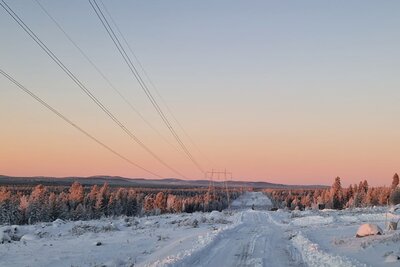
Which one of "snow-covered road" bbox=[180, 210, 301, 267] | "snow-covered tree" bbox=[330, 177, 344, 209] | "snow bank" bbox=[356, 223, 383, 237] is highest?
"snow-covered tree" bbox=[330, 177, 344, 209]

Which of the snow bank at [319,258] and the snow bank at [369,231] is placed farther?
the snow bank at [369,231]

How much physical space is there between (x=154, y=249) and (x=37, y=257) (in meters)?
6.00

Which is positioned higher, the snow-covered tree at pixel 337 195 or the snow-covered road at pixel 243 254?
the snow-covered tree at pixel 337 195

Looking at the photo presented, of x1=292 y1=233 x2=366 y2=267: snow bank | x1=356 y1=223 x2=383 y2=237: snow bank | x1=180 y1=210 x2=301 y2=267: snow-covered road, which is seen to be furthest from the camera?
x1=356 y1=223 x2=383 y2=237: snow bank

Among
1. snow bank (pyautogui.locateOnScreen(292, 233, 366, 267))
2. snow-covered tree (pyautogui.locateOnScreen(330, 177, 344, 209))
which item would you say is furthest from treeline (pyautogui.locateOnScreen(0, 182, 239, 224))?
snow bank (pyautogui.locateOnScreen(292, 233, 366, 267))

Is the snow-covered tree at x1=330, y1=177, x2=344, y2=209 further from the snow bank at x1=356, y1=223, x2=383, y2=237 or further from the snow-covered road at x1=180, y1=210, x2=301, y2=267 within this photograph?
the snow-covered road at x1=180, y1=210, x2=301, y2=267

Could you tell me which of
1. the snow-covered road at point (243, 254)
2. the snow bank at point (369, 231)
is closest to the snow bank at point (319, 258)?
the snow-covered road at point (243, 254)

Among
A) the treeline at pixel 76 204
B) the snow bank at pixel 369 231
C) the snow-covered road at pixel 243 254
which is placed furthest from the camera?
the treeline at pixel 76 204

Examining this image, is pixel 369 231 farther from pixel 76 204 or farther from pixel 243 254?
pixel 76 204

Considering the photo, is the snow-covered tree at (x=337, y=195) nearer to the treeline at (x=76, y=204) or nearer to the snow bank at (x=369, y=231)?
the treeline at (x=76, y=204)

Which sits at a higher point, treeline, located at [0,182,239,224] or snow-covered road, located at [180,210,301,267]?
treeline, located at [0,182,239,224]

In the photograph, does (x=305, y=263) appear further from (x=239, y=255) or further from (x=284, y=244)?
(x=284, y=244)

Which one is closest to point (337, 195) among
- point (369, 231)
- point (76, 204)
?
point (76, 204)

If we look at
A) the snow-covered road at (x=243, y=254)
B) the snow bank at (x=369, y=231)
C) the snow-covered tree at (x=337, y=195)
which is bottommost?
the snow-covered road at (x=243, y=254)
